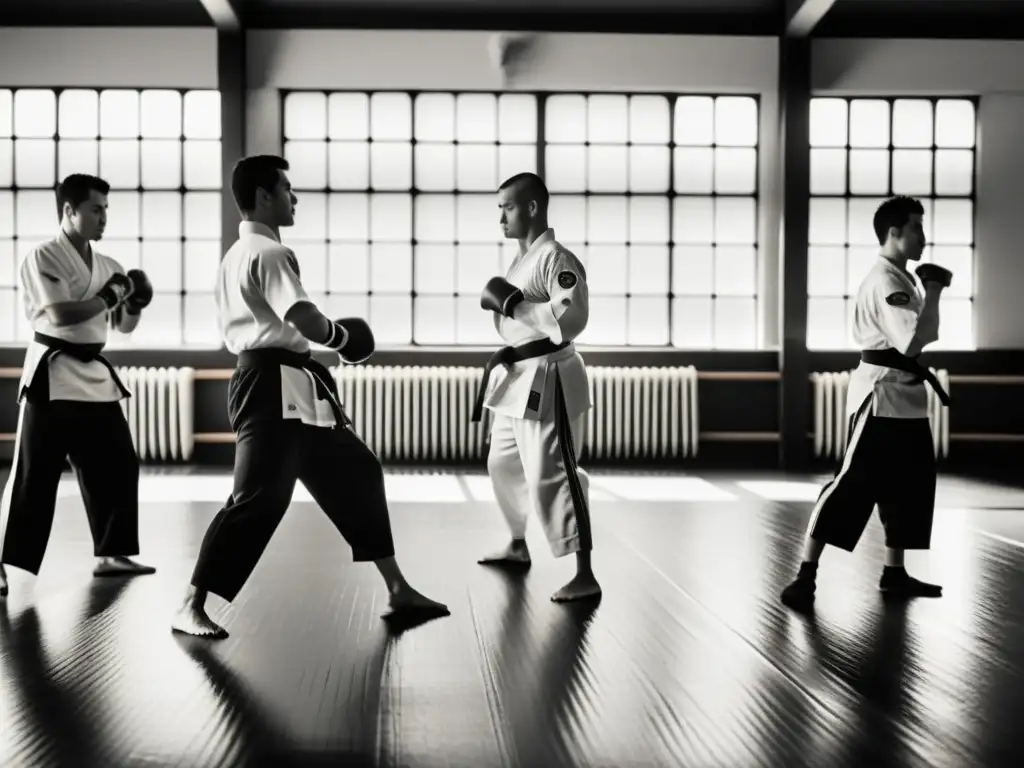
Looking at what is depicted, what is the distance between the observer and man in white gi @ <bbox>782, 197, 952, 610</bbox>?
3.16 meters

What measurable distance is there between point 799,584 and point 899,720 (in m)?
1.10

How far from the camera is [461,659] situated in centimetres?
249

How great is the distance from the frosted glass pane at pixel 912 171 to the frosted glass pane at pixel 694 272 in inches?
63.0

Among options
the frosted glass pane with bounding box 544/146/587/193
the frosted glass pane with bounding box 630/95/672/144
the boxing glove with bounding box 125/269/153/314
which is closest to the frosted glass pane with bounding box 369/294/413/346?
the frosted glass pane with bounding box 544/146/587/193

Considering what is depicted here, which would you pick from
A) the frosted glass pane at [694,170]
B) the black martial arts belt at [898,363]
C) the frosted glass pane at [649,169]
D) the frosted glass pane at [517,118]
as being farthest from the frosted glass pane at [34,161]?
the black martial arts belt at [898,363]

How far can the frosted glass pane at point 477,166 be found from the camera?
7.86 metres

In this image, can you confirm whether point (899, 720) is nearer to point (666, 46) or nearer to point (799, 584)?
point (799, 584)

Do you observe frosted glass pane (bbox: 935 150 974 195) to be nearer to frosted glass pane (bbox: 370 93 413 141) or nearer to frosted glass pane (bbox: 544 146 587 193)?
frosted glass pane (bbox: 544 146 587 193)

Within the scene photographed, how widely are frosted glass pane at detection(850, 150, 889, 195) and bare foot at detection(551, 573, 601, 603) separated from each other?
5827 millimetres

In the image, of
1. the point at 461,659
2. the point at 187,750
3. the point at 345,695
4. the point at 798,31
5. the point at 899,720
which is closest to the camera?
the point at 187,750

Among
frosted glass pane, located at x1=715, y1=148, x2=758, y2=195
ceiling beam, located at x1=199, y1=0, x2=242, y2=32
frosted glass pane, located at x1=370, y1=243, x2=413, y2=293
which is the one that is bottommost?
frosted glass pane, located at x1=370, y1=243, x2=413, y2=293

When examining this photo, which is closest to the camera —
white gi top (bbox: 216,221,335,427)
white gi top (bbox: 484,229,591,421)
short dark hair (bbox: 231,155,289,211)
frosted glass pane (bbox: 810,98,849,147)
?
white gi top (bbox: 216,221,335,427)

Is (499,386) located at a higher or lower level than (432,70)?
lower

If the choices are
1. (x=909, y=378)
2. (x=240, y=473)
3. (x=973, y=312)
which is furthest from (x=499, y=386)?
(x=973, y=312)
